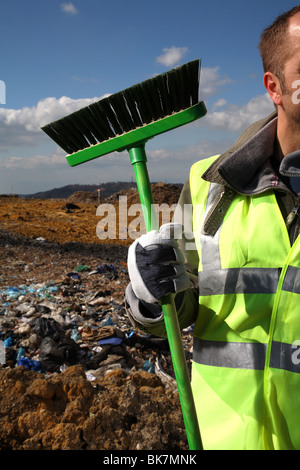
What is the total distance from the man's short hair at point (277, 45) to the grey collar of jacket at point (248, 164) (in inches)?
10.2

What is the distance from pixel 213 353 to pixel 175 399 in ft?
5.35

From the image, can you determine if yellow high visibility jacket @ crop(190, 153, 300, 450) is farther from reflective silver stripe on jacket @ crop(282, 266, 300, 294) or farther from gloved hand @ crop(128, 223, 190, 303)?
gloved hand @ crop(128, 223, 190, 303)

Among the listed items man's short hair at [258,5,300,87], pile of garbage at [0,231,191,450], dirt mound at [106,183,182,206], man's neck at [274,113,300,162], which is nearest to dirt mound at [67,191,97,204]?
dirt mound at [106,183,182,206]

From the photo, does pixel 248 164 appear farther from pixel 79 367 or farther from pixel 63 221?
pixel 63 221

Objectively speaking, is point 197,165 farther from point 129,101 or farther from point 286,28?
point 286,28

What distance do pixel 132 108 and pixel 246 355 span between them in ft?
3.77

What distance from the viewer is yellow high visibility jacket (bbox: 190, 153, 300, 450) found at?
54.9 inches

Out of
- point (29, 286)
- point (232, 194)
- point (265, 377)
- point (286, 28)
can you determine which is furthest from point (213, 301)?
point (29, 286)

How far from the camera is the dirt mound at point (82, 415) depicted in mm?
2371

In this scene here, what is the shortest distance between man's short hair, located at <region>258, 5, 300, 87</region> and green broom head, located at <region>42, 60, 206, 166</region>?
39 cm

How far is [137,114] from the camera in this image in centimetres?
168

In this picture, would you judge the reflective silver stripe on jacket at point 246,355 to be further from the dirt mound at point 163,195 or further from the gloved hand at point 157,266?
the dirt mound at point 163,195

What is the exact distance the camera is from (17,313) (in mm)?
4875

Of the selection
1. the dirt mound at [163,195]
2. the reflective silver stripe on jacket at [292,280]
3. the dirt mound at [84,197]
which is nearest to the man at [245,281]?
the reflective silver stripe on jacket at [292,280]
